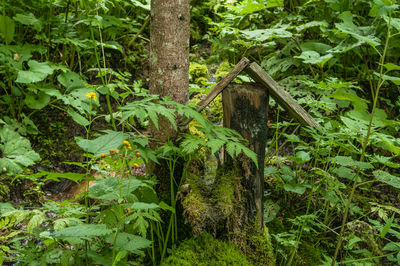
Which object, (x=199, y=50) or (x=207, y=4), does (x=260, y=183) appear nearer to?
(x=199, y=50)

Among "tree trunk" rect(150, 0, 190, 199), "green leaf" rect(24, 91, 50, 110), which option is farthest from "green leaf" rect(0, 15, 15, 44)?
"tree trunk" rect(150, 0, 190, 199)

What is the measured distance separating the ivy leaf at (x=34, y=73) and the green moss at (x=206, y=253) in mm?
2400

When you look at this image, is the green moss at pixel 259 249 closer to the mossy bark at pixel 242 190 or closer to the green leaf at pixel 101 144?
the mossy bark at pixel 242 190

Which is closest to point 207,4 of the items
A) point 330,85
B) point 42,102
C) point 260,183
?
point 42,102

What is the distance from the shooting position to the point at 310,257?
98.3 inches

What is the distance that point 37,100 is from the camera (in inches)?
143

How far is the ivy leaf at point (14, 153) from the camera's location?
2699mm

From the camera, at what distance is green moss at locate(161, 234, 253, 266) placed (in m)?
2.13

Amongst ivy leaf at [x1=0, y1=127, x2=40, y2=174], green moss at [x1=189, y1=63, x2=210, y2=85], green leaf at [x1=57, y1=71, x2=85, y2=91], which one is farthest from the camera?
green moss at [x1=189, y1=63, x2=210, y2=85]

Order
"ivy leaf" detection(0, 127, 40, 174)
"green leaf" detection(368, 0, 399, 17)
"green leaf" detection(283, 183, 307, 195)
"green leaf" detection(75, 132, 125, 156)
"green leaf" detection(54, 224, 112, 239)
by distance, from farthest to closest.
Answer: "ivy leaf" detection(0, 127, 40, 174)
"green leaf" detection(283, 183, 307, 195)
"green leaf" detection(75, 132, 125, 156)
"green leaf" detection(368, 0, 399, 17)
"green leaf" detection(54, 224, 112, 239)

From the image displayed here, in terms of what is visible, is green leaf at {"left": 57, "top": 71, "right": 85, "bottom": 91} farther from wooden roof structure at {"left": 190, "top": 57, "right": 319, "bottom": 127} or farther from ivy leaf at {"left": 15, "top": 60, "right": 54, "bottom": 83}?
wooden roof structure at {"left": 190, "top": 57, "right": 319, "bottom": 127}

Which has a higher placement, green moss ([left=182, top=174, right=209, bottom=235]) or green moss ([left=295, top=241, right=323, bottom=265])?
green moss ([left=182, top=174, right=209, bottom=235])

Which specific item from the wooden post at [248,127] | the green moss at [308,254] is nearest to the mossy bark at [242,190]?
the wooden post at [248,127]

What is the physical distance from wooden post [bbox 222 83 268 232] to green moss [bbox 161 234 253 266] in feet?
0.75
